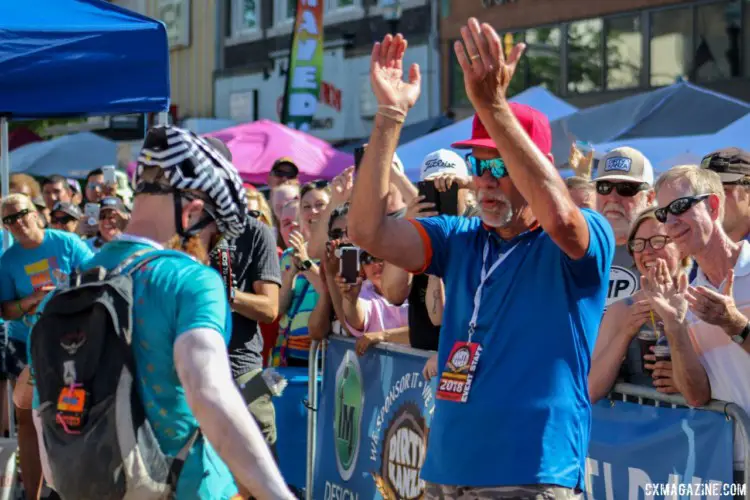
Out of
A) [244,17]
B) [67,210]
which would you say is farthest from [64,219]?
[244,17]

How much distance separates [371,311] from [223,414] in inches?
167

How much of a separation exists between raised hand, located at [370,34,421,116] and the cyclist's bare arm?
3.67 ft

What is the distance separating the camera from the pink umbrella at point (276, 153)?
53.0ft

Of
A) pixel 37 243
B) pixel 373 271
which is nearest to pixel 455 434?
pixel 373 271

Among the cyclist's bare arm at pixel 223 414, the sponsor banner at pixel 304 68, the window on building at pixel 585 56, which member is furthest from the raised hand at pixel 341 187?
the sponsor banner at pixel 304 68

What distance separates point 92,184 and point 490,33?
1191 centimetres

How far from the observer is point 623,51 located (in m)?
20.6

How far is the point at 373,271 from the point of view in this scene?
7176 millimetres

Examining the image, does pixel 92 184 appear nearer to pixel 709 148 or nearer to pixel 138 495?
pixel 709 148

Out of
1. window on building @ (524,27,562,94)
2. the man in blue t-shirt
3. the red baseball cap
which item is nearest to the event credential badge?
the man in blue t-shirt

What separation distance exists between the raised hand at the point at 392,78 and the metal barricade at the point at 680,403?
5.41ft

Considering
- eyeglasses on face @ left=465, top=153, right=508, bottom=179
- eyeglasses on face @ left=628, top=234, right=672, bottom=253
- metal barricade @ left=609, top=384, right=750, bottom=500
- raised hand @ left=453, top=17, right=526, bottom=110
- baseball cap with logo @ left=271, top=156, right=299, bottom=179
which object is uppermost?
baseball cap with logo @ left=271, top=156, right=299, bottom=179

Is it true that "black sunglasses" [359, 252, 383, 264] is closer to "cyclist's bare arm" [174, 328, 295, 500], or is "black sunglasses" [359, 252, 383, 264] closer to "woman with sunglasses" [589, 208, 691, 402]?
"woman with sunglasses" [589, 208, 691, 402]

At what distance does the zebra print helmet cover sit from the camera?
127 inches
